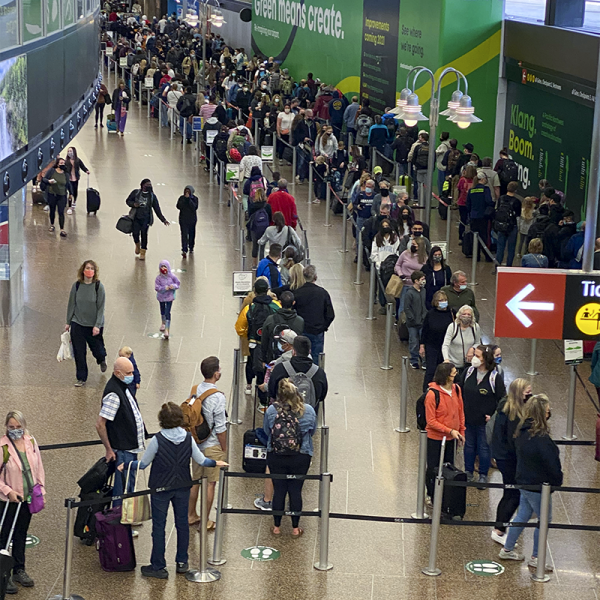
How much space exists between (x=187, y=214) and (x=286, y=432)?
388 inches

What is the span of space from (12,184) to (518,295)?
12.1 feet

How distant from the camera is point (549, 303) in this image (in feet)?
26.1

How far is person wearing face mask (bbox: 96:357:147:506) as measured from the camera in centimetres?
927

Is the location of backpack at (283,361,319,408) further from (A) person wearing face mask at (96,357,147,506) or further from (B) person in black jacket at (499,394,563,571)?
(B) person in black jacket at (499,394,563,571)

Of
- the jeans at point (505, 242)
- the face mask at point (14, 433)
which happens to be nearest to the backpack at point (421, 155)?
the jeans at point (505, 242)

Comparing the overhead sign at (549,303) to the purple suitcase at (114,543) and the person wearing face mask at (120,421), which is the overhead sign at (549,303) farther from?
the purple suitcase at (114,543)

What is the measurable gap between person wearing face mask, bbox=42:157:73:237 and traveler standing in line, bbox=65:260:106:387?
7613 millimetres

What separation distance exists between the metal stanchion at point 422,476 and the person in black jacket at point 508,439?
62 centimetres

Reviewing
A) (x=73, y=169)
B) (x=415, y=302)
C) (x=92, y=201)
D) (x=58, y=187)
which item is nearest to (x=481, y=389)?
(x=415, y=302)

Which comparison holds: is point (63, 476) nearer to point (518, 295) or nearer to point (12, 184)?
point (12, 184)

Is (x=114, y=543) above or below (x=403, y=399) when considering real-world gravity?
below

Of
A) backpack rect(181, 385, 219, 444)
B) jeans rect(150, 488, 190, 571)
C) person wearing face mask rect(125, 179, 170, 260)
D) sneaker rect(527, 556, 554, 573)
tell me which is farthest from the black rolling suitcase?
person wearing face mask rect(125, 179, 170, 260)

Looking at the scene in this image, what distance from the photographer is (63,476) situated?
10547 mm

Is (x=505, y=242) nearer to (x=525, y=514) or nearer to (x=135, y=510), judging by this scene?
(x=525, y=514)
